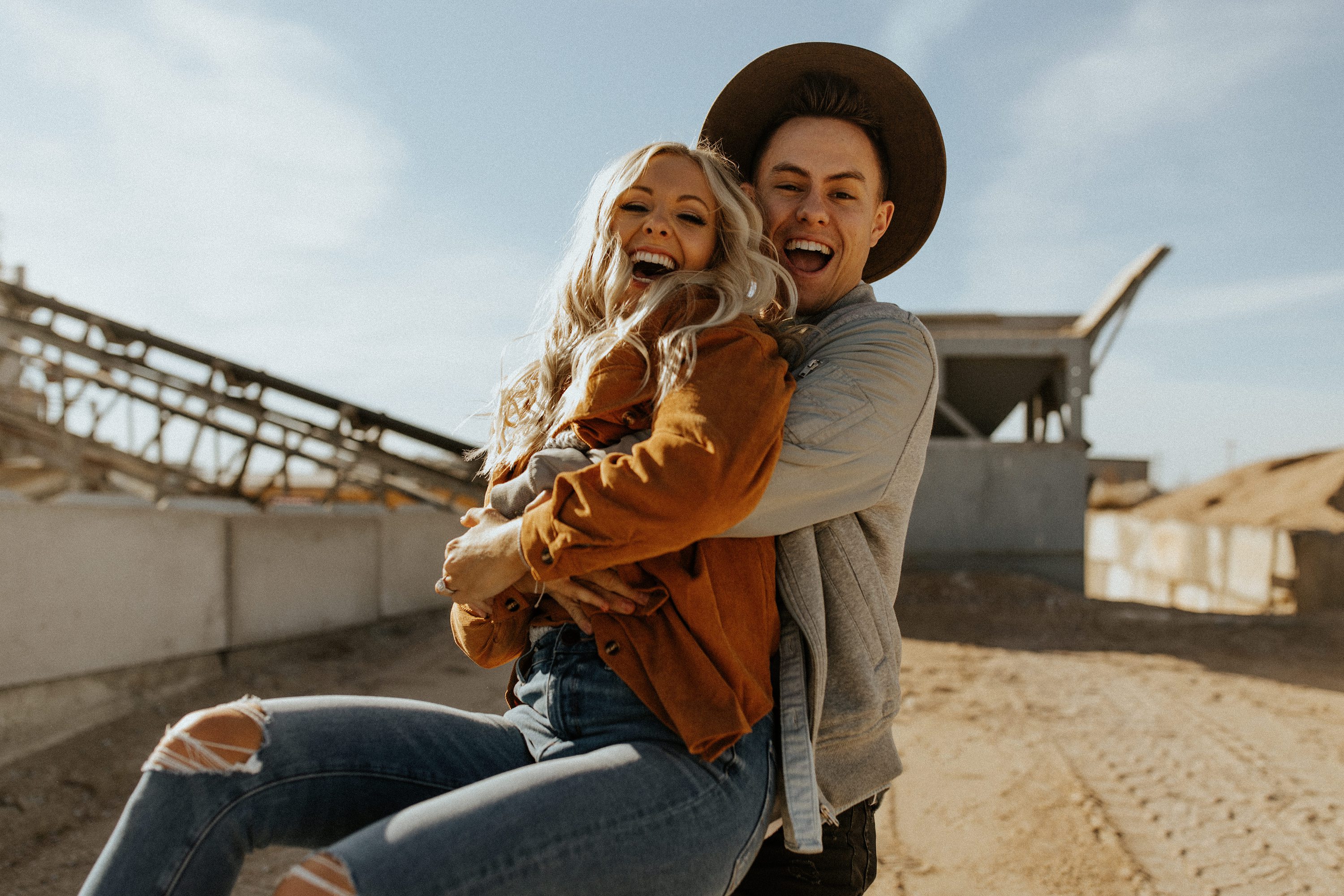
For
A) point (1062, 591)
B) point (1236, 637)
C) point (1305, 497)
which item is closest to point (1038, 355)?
point (1062, 591)

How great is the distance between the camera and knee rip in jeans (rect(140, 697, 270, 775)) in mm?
1330

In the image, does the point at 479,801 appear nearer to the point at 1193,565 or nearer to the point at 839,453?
the point at 839,453

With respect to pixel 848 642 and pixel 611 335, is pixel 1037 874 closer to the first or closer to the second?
pixel 848 642

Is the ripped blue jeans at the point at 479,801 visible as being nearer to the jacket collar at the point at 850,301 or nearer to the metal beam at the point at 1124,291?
the jacket collar at the point at 850,301

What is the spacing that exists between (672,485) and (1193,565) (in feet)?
55.9

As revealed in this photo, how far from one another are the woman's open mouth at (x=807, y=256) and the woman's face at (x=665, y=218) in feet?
1.12

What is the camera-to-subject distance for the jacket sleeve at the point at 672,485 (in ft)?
4.24

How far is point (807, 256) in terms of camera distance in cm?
206

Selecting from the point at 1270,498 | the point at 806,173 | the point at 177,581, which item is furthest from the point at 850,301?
the point at 1270,498

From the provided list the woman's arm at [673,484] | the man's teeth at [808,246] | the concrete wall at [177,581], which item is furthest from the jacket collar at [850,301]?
the concrete wall at [177,581]

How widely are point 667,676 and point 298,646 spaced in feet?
21.8

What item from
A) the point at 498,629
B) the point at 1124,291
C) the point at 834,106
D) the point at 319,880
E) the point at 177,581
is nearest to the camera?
the point at 319,880

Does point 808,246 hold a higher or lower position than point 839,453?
higher

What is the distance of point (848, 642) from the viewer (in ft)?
5.25
